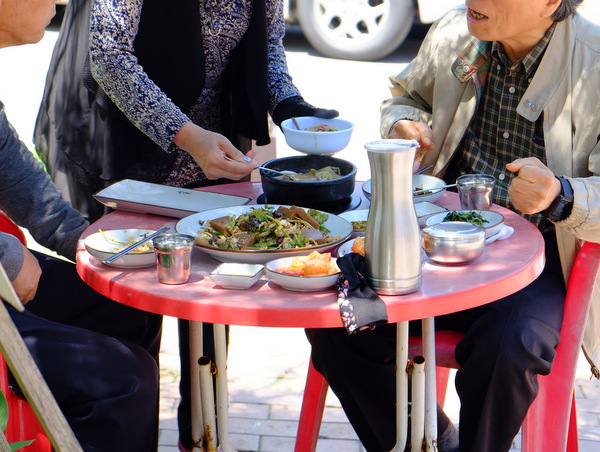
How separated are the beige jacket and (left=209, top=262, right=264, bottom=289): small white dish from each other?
98 centimetres

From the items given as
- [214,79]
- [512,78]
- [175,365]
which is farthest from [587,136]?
[175,365]

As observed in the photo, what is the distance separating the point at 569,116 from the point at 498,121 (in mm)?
292

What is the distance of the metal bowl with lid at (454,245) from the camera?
5.93 feet

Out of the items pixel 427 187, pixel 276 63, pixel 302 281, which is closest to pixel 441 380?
pixel 427 187

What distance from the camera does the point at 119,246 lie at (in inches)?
76.2

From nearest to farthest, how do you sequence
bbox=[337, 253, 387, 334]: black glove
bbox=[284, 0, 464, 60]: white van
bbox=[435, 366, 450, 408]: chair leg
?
1. bbox=[337, 253, 387, 334]: black glove
2. bbox=[435, 366, 450, 408]: chair leg
3. bbox=[284, 0, 464, 60]: white van

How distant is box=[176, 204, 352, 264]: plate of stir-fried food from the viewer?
1850 mm

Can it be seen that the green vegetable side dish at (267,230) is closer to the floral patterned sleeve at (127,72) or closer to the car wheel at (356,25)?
the floral patterned sleeve at (127,72)

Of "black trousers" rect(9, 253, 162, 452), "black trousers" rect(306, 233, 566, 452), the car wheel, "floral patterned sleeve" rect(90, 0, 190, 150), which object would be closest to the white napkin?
"black trousers" rect(306, 233, 566, 452)

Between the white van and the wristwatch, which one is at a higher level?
the white van

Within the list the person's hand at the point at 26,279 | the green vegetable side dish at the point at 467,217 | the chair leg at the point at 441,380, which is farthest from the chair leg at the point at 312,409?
the person's hand at the point at 26,279

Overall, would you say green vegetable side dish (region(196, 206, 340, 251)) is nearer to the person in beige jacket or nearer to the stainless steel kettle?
the stainless steel kettle

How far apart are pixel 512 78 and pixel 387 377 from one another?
45.6 inches

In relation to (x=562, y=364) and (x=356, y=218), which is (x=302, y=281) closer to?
(x=356, y=218)
